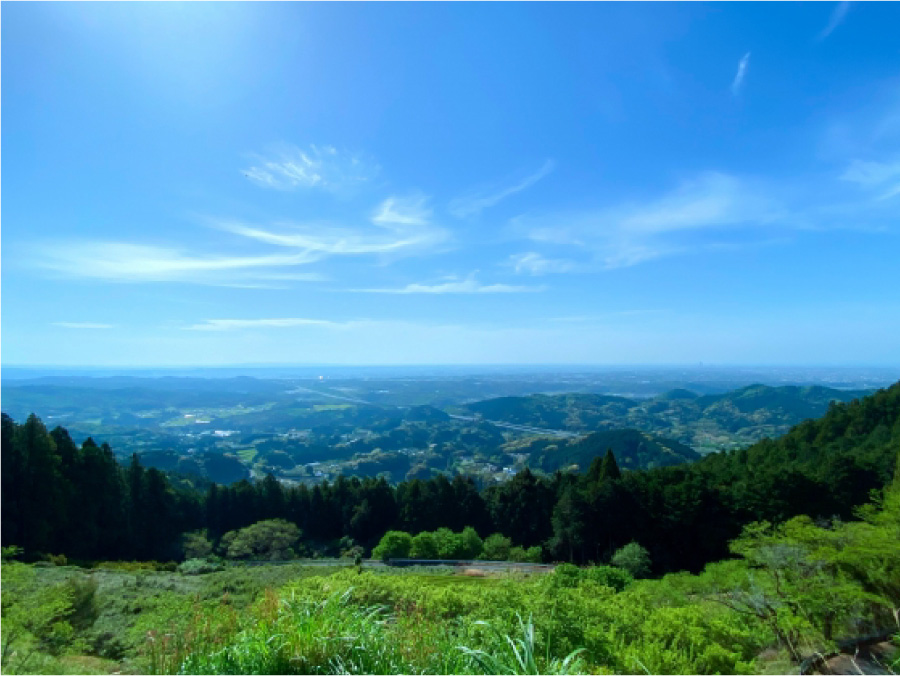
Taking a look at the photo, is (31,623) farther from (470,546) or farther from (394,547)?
(470,546)

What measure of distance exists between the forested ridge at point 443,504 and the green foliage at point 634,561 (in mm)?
3089

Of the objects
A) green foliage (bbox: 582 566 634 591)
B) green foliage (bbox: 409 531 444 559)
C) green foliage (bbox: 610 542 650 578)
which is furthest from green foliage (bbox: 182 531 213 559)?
green foliage (bbox: 610 542 650 578)

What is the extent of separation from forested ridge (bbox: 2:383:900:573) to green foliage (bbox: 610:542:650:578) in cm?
309

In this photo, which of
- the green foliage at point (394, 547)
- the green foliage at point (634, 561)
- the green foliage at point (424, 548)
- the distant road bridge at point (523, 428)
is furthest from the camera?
the distant road bridge at point (523, 428)

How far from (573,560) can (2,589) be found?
954 inches

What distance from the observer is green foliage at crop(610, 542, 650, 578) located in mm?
21781

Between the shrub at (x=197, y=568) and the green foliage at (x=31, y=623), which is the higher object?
the green foliage at (x=31, y=623)

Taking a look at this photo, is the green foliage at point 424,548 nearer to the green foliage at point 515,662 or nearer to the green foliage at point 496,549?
the green foliage at point 496,549

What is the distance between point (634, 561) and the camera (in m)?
22.0

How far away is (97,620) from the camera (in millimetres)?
9805

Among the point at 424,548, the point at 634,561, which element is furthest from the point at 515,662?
the point at 424,548

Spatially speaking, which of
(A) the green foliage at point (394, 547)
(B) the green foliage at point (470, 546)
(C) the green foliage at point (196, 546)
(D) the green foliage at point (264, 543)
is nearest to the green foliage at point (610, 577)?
(B) the green foliage at point (470, 546)

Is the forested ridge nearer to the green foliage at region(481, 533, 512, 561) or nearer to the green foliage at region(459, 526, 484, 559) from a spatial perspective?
the green foliage at region(481, 533, 512, 561)

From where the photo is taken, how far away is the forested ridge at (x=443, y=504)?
23.7 meters
